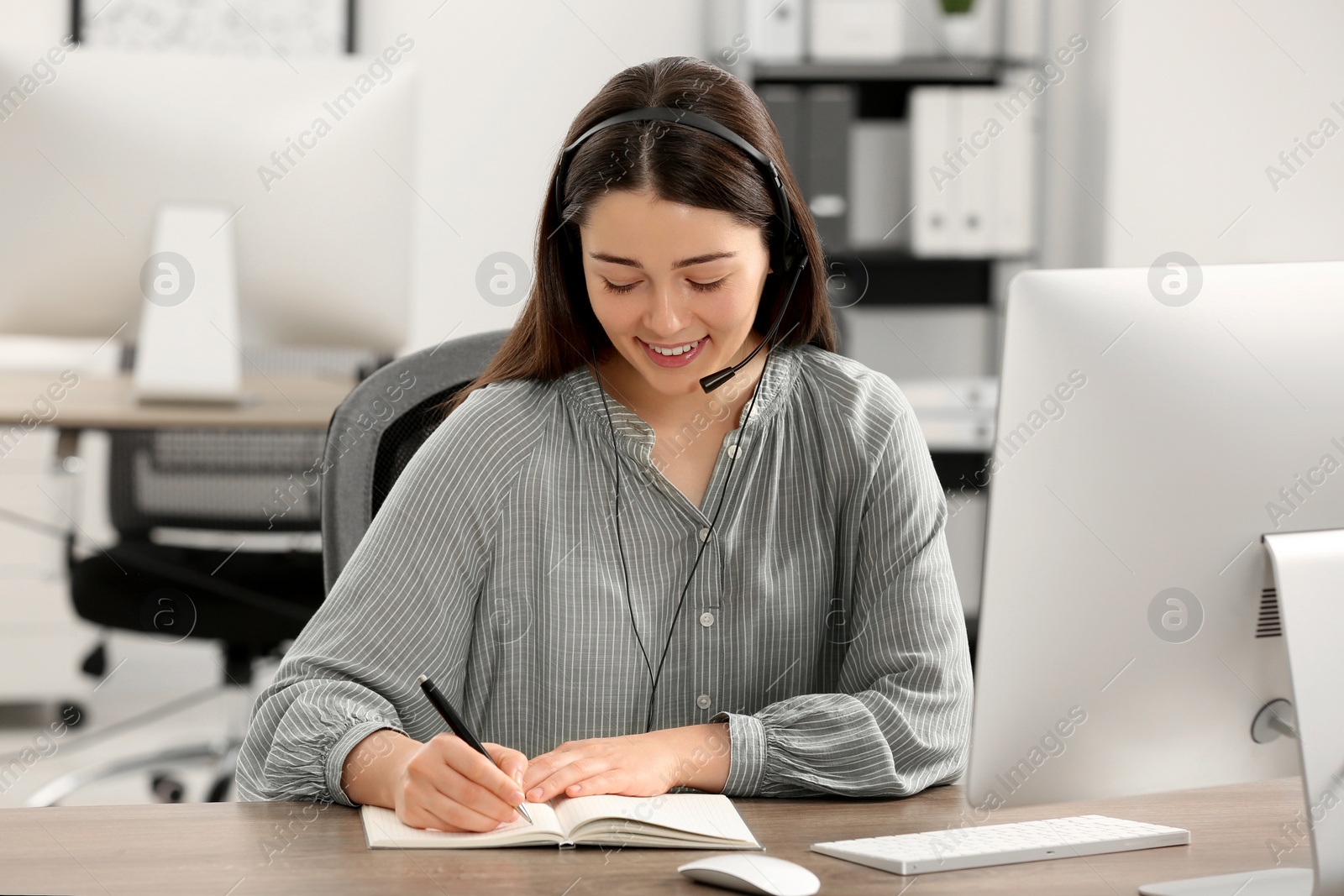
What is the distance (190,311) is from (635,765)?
1338 mm

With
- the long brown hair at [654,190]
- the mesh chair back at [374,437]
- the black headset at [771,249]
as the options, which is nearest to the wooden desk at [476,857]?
the black headset at [771,249]

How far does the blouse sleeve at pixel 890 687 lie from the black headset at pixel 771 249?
13cm

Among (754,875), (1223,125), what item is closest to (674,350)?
(754,875)

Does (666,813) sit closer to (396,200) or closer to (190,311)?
(396,200)

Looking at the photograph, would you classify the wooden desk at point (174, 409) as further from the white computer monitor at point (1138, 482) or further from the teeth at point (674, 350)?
the white computer monitor at point (1138, 482)

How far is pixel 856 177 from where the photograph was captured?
3236 millimetres

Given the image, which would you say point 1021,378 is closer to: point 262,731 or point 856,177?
point 262,731

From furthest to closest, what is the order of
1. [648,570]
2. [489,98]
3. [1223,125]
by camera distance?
1. [489,98]
2. [1223,125]
3. [648,570]

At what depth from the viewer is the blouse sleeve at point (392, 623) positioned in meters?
1.03

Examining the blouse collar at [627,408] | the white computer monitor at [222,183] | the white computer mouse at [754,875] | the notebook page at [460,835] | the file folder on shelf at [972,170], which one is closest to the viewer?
the white computer mouse at [754,875]

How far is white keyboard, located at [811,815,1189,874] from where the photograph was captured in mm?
853

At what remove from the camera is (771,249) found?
125 centimetres

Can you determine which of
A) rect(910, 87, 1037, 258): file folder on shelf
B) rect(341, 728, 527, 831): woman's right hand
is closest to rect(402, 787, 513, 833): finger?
rect(341, 728, 527, 831): woman's right hand

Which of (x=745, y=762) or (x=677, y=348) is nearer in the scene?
(x=745, y=762)
